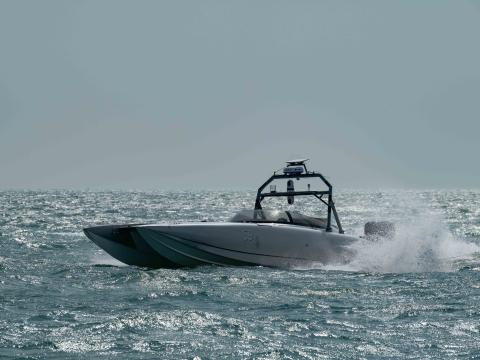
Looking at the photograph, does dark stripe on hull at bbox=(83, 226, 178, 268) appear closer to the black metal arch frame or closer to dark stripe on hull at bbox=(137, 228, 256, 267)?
dark stripe on hull at bbox=(137, 228, 256, 267)

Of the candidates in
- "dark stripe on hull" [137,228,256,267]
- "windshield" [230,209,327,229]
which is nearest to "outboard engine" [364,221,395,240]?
"windshield" [230,209,327,229]

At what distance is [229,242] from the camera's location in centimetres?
2158

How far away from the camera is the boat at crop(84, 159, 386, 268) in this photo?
70.5 feet

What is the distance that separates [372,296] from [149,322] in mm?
5164

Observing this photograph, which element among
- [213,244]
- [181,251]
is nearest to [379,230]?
[213,244]

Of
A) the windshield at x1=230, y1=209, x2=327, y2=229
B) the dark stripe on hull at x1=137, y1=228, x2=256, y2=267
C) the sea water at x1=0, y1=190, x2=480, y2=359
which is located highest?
the windshield at x1=230, y1=209, x2=327, y2=229

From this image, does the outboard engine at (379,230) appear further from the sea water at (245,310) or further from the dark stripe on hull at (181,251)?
the dark stripe on hull at (181,251)

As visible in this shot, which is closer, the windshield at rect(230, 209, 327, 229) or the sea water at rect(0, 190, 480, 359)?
the sea water at rect(0, 190, 480, 359)

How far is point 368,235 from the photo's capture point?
80.5 ft

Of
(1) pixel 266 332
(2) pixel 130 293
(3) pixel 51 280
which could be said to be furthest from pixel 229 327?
(3) pixel 51 280

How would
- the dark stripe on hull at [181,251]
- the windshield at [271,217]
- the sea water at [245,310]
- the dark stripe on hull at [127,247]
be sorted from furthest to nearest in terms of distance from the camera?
the windshield at [271,217]
the dark stripe on hull at [127,247]
the dark stripe on hull at [181,251]
the sea water at [245,310]

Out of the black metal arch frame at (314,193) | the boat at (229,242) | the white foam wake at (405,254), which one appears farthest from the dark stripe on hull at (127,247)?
the white foam wake at (405,254)

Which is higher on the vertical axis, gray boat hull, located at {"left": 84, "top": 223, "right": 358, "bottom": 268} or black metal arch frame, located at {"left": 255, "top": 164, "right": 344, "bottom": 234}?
black metal arch frame, located at {"left": 255, "top": 164, "right": 344, "bottom": 234}

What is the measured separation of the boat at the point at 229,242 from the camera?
70.5 feet
